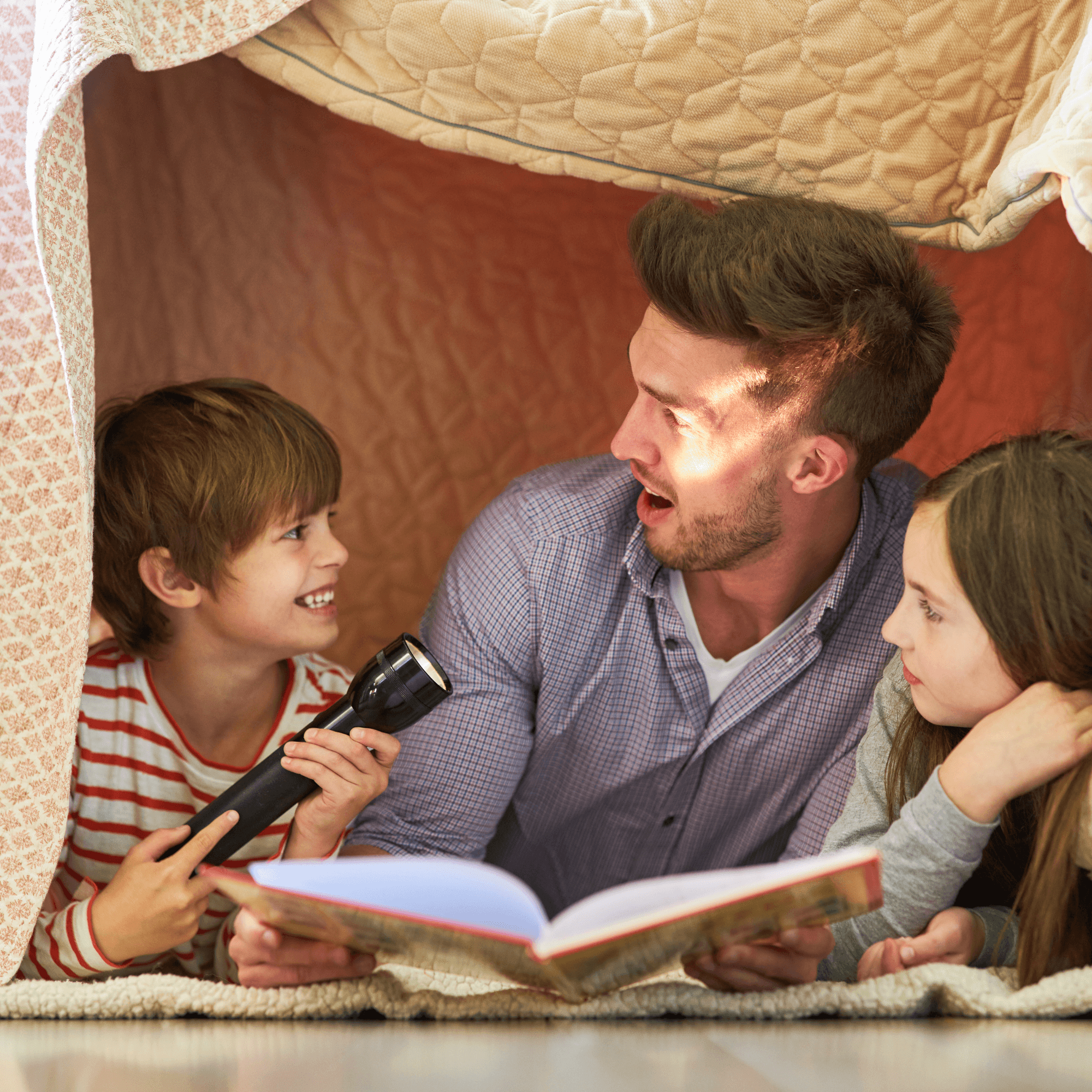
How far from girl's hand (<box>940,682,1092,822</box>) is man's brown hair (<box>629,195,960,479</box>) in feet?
1.32

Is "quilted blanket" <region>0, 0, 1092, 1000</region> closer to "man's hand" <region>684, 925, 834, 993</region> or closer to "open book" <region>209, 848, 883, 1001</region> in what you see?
"open book" <region>209, 848, 883, 1001</region>

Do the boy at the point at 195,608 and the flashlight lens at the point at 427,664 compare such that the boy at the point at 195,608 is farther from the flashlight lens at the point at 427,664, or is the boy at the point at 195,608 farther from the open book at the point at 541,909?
the open book at the point at 541,909

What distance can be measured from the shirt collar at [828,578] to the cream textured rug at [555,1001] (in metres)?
0.46

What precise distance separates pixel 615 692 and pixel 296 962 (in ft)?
1.61

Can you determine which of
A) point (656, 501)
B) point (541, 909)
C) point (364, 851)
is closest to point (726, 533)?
point (656, 501)

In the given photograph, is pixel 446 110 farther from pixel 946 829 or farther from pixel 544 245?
pixel 946 829

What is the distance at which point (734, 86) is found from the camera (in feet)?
2.82

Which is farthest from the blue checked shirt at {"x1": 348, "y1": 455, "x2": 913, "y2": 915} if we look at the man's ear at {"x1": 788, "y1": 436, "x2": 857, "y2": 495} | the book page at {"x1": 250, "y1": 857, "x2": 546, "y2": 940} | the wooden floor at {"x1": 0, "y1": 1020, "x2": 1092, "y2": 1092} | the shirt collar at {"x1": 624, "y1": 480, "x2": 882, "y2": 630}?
Result: the book page at {"x1": 250, "y1": 857, "x2": 546, "y2": 940}

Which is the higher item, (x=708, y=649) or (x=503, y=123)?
(x=503, y=123)

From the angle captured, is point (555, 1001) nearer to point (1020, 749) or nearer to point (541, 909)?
point (541, 909)

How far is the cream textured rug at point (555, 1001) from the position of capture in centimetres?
65

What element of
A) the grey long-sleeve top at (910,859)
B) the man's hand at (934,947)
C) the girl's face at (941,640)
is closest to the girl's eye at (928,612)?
the girl's face at (941,640)

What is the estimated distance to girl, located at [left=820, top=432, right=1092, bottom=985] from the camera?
A: 729mm

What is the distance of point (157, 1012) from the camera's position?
0.68 meters
